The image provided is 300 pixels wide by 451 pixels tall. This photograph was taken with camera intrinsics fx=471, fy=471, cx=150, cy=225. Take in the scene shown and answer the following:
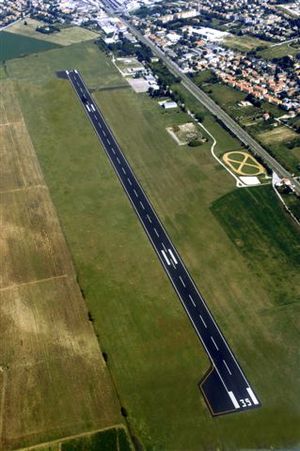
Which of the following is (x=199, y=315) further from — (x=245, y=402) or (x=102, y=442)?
(x=102, y=442)

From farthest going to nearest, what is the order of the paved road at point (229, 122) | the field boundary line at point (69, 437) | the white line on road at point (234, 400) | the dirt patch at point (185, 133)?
the dirt patch at point (185, 133) → the paved road at point (229, 122) → the white line on road at point (234, 400) → the field boundary line at point (69, 437)

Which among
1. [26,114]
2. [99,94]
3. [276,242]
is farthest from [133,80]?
[276,242]

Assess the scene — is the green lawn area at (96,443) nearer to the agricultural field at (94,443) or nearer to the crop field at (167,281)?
the agricultural field at (94,443)

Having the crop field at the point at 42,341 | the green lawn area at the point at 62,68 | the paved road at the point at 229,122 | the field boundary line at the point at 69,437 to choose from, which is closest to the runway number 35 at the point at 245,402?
the field boundary line at the point at 69,437

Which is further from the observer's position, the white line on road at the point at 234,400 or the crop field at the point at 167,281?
the white line on road at the point at 234,400

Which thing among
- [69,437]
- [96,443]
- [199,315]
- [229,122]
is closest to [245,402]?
[199,315]

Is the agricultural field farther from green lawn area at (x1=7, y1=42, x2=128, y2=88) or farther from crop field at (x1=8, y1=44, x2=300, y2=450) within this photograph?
green lawn area at (x1=7, y1=42, x2=128, y2=88)

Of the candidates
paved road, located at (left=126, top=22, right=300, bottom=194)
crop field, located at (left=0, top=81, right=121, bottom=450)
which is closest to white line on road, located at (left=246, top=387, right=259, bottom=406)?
crop field, located at (left=0, top=81, right=121, bottom=450)
